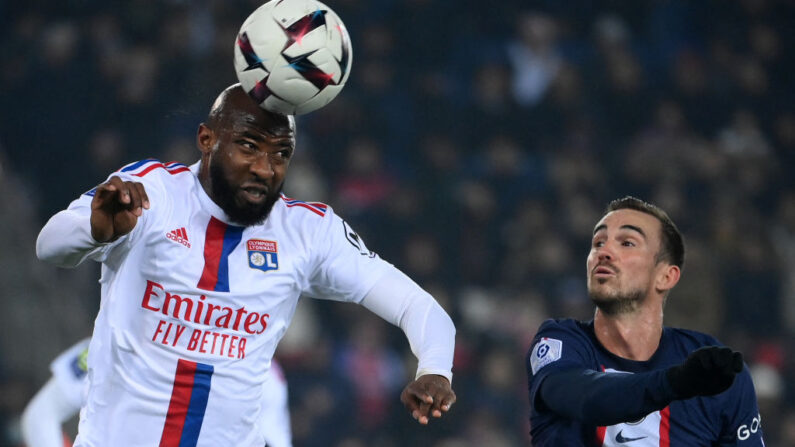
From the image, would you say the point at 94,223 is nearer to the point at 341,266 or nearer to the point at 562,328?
the point at 341,266

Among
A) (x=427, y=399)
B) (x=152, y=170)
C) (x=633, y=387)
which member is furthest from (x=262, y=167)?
(x=633, y=387)

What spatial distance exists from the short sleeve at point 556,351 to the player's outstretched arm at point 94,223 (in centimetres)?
151

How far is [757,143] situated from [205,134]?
301 inches

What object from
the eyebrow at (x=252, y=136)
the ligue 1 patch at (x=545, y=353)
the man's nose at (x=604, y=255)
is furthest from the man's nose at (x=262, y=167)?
the man's nose at (x=604, y=255)

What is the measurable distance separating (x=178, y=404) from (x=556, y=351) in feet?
4.33

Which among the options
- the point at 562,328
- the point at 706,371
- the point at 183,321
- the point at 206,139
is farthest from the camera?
the point at 562,328

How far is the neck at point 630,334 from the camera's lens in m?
3.80

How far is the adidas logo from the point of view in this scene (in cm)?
330

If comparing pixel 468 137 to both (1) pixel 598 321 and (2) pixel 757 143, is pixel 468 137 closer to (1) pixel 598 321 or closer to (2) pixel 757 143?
(2) pixel 757 143

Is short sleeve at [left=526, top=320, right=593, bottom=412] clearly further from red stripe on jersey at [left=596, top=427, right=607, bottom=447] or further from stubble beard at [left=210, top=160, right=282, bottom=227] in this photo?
stubble beard at [left=210, top=160, right=282, bottom=227]

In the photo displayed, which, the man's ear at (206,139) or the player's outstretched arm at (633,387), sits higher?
the man's ear at (206,139)

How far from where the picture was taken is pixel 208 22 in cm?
934

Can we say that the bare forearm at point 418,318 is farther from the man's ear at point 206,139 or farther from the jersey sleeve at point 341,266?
the man's ear at point 206,139

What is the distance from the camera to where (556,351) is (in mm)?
3590
